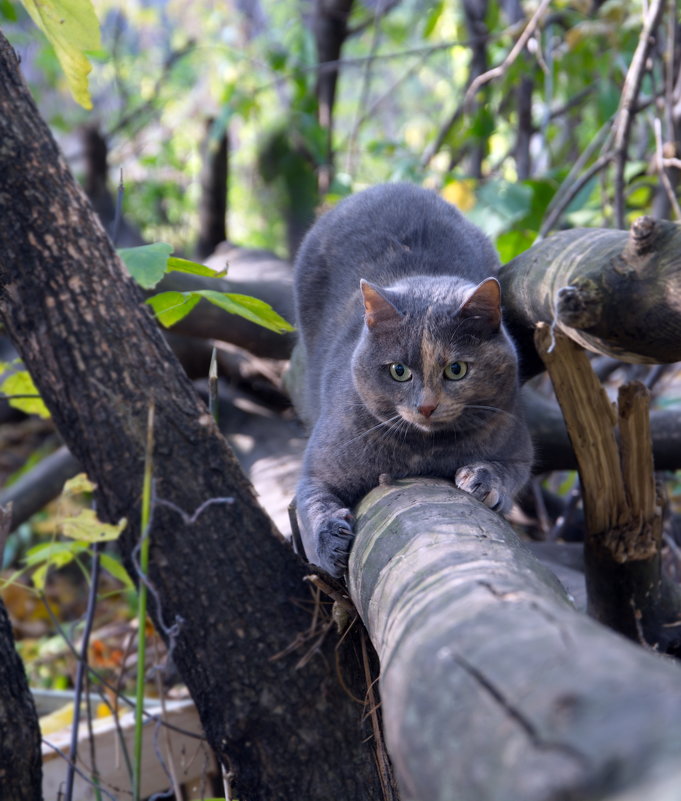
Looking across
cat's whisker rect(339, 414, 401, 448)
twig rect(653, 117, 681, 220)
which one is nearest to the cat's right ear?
cat's whisker rect(339, 414, 401, 448)

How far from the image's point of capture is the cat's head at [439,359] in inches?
74.5

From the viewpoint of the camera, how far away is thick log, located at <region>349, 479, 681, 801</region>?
23.0 inches

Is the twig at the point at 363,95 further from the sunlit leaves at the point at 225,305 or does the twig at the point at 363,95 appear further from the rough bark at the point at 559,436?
the sunlit leaves at the point at 225,305

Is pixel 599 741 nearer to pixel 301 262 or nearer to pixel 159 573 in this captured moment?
pixel 159 573

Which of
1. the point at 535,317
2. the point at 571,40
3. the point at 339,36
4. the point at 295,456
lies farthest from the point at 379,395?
the point at 339,36

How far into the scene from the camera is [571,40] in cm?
383

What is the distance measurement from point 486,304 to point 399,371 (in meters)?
0.27

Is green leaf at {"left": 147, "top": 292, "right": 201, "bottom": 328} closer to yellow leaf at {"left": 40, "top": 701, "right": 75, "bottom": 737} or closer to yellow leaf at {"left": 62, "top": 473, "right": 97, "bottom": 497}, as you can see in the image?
yellow leaf at {"left": 62, "top": 473, "right": 97, "bottom": 497}

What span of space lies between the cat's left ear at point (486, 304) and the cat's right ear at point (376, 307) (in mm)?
169

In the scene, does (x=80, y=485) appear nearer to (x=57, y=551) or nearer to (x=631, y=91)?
(x=57, y=551)

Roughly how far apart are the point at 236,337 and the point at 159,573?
79.8 inches

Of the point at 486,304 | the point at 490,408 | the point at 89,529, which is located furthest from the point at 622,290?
the point at 89,529

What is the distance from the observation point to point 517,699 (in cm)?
66

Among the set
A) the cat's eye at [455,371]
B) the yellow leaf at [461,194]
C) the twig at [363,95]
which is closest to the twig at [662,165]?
the yellow leaf at [461,194]
